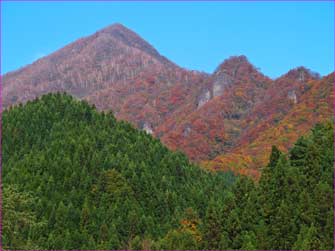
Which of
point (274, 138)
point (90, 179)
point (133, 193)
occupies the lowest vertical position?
point (133, 193)

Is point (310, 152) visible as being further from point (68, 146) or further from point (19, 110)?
point (19, 110)

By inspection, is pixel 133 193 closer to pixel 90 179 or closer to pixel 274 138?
pixel 90 179

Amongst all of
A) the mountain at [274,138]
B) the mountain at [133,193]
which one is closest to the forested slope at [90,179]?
the mountain at [133,193]

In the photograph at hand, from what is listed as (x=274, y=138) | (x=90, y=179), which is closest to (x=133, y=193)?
(x=90, y=179)

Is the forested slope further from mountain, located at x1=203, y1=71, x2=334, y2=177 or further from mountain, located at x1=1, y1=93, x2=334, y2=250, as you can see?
mountain, located at x1=203, y1=71, x2=334, y2=177

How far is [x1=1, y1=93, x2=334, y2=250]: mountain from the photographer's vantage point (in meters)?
55.0

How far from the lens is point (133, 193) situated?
94625 mm

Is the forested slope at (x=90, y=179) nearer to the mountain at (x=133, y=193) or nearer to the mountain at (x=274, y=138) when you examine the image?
the mountain at (x=133, y=193)

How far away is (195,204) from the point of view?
100 m

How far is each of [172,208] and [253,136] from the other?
107m

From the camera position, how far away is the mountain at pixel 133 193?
180ft

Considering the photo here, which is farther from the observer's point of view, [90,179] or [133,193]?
[90,179]

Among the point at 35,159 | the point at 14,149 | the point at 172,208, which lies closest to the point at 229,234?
the point at 172,208

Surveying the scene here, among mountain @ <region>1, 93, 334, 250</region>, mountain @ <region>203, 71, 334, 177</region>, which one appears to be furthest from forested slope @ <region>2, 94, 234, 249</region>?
mountain @ <region>203, 71, 334, 177</region>
